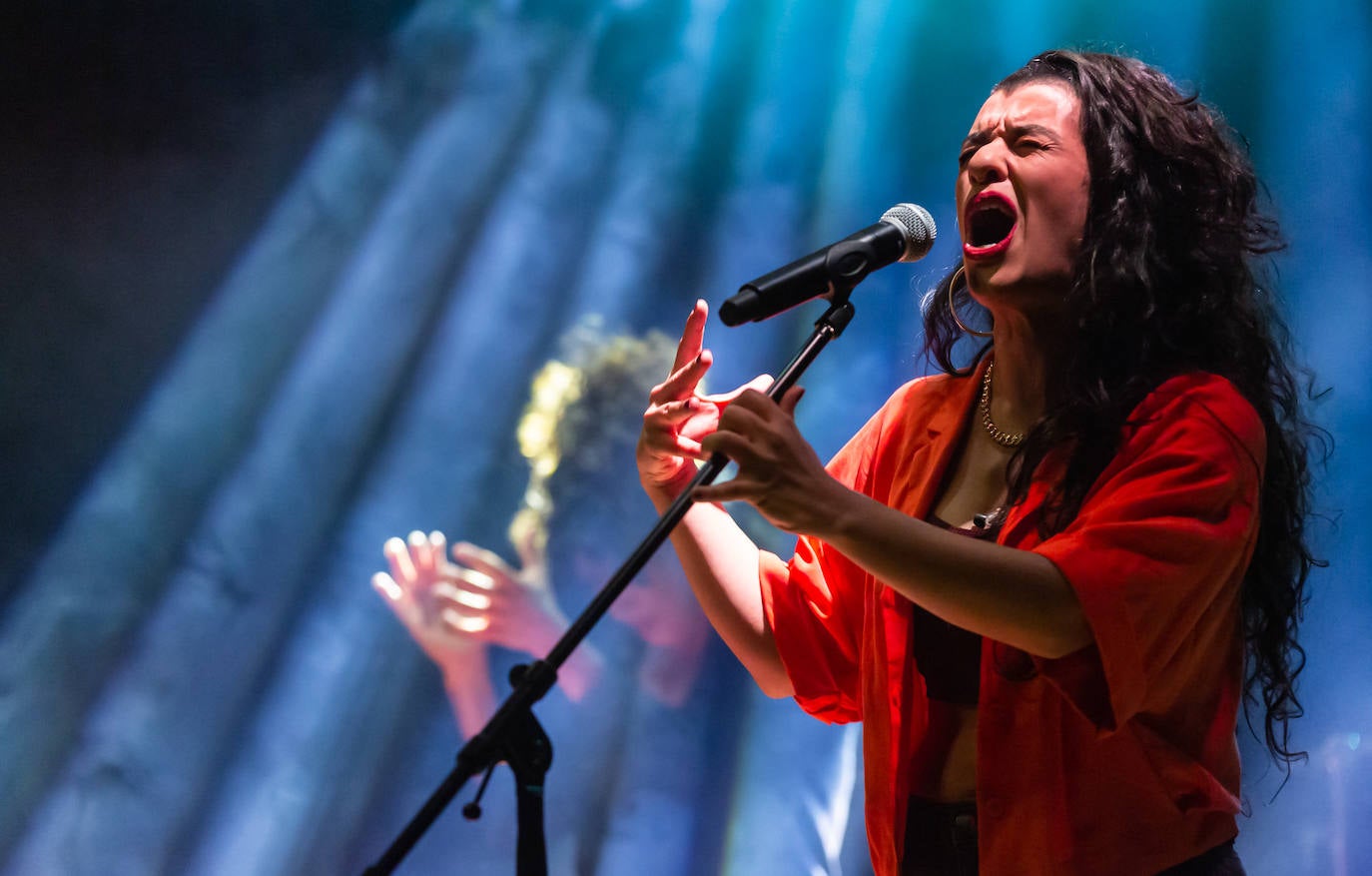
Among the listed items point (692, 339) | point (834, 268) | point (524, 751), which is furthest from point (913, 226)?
point (524, 751)

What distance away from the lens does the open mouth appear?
1.27m

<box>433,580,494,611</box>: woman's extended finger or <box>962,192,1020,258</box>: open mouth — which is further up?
<box>962,192,1020,258</box>: open mouth

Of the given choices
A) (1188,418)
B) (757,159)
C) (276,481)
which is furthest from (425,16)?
(1188,418)

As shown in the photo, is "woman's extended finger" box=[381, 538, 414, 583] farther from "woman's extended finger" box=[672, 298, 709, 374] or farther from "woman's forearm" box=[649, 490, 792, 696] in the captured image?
"woman's extended finger" box=[672, 298, 709, 374]

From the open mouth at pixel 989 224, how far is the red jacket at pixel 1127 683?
265 mm

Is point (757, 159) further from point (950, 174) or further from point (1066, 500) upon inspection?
Result: point (1066, 500)

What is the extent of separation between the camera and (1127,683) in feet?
3.14

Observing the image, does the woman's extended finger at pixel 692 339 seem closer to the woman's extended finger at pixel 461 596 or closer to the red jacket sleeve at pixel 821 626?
the red jacket sleeve at pixel 821 626

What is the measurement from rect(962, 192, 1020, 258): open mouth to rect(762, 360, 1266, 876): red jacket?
265mm

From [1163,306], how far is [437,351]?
1.41 meters

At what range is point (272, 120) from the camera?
217cm

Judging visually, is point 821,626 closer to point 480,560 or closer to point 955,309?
point 955,309

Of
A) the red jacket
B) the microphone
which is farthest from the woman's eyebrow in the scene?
the red jacket

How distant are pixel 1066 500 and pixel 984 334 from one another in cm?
46
